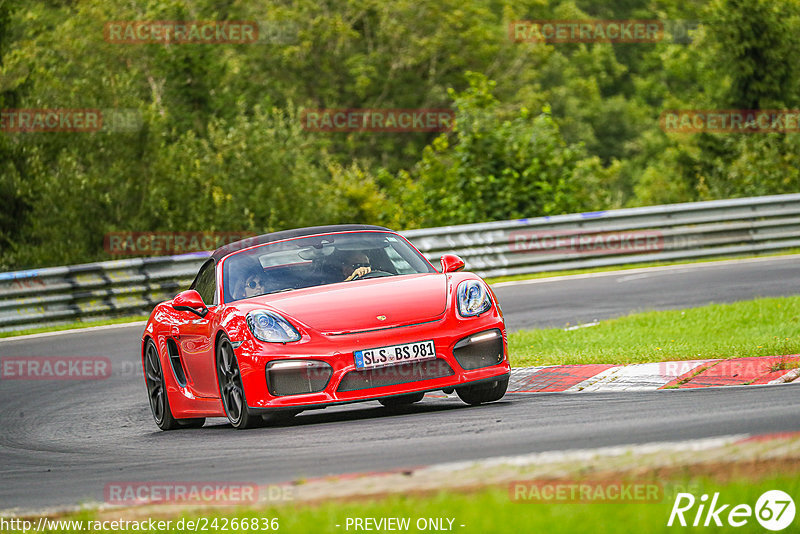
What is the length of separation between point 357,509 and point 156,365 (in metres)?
5.66

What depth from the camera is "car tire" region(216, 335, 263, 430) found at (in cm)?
807

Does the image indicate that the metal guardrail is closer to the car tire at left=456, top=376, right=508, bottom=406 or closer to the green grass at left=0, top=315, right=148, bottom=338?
the green grass at left=0, top=315, right=148, bottom=338

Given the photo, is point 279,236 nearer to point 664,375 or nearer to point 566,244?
point 664,375

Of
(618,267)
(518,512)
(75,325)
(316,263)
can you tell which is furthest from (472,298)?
(618,267)

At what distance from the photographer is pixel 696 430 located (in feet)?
19.7

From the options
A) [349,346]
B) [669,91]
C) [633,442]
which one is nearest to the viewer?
[633,442]

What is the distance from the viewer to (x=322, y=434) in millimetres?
Result: 7453

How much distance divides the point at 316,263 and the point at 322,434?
74.4 inches

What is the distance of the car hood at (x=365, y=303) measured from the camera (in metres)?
7.92

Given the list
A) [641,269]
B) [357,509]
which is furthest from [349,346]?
[641,269]

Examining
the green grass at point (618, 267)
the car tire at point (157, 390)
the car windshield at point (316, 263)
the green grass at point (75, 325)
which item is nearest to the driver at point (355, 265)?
the car windshield at point (316, 263)

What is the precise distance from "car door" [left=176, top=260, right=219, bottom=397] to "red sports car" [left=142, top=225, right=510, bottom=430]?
0.4 inches

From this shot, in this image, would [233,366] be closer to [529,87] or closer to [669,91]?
[529,87]

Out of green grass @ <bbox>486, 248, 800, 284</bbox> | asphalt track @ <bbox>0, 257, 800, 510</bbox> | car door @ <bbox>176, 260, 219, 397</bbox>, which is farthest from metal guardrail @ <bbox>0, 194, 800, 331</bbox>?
car door @ <bbox>176, 260, 219, 397</bbox>
